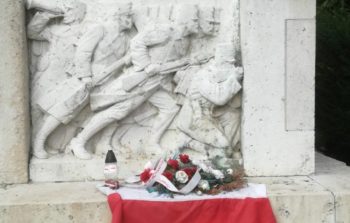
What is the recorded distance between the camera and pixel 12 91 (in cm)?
461

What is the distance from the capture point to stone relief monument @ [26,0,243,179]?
4.80 m

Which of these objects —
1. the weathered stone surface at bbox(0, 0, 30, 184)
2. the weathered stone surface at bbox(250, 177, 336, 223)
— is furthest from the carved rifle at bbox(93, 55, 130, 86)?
the weathered stone surface at bbox(250, 177, 336, 223)

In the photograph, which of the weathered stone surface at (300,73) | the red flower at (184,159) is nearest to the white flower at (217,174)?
the red flower at (184,159)

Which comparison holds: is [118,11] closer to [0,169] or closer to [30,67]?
[30,67]

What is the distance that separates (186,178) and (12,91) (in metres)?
1.76

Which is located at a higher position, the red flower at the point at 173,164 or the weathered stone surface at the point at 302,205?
the red flower at the point at 173,164

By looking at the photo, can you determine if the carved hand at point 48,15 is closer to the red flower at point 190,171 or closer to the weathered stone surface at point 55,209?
the weathered stone surface at point 55,209

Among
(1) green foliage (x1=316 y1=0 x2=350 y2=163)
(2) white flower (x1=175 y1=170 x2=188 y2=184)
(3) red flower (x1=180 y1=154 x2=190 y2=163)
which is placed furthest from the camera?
(1) green foliage (x1=316 y1=0 x2=350 y2=163)

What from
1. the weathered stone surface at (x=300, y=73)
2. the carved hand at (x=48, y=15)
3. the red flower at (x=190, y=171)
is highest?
the carved hand at (x=48, y=15)

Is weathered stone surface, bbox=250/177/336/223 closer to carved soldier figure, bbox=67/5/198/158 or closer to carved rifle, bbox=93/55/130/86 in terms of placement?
carved soldier figure, bbox=67/5/198/158

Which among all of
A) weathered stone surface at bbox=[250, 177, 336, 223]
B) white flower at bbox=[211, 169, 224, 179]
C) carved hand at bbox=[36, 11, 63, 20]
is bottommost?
weathered stone surface at bbox=[250, 177, 336, 223]

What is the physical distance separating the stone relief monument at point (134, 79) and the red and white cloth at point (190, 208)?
0.59m

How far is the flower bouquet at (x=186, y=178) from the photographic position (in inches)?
169

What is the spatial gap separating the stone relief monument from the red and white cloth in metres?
0.59
